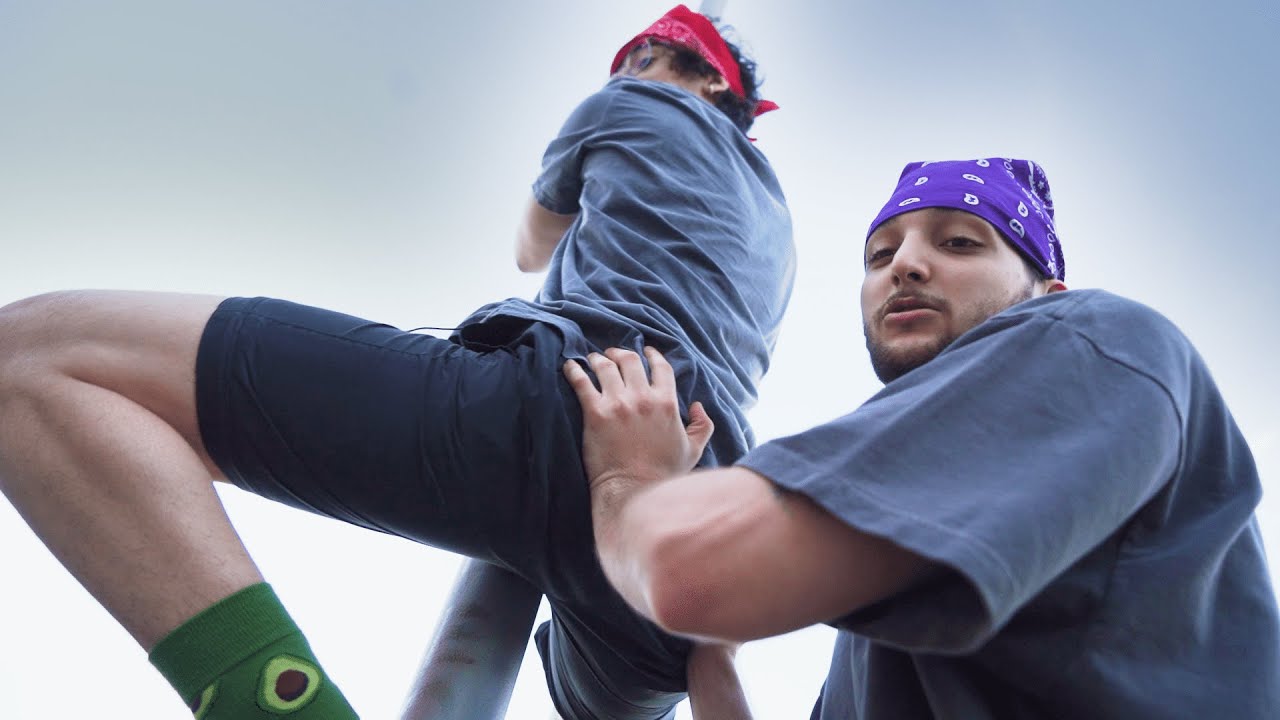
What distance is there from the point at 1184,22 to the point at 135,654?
244 cm

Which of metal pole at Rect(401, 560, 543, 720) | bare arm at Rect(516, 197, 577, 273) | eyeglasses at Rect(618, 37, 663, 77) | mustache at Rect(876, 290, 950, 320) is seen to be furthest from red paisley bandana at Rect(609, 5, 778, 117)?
metal pole at Rect(401, 560, 543, 720)

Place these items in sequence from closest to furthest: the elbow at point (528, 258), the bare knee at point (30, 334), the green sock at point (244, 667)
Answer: the green sock at point (244, 667) → the bare knee at point (30, 334) → the elbow at point (528, 258)

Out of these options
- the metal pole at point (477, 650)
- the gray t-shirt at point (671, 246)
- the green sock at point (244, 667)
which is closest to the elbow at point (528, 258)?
the gray t-shirt at point (671, 246)

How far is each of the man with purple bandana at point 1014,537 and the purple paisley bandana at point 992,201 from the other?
1.07ft

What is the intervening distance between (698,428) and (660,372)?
7 cm

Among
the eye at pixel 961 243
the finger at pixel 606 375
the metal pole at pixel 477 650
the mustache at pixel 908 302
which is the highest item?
the eye at pixel 961 243

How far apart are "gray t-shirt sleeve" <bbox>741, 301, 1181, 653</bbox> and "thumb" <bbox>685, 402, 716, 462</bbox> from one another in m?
0.30

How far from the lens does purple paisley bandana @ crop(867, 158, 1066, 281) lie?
89 centimetres

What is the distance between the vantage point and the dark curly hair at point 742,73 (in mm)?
1383

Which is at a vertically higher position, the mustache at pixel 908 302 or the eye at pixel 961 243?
the eye at pixel 961 243

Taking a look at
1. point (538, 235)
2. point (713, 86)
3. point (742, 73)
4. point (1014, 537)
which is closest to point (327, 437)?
point (1014, 537)

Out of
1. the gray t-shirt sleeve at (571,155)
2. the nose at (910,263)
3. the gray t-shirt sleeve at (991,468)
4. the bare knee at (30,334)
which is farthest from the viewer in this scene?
the gray t-shirt sleeve at (571,155)

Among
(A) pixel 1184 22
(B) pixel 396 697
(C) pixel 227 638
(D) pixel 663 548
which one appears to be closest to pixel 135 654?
(B) pixel 396 697

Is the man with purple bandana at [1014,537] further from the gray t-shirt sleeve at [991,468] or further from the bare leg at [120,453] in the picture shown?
the bare leg at [120,453]
